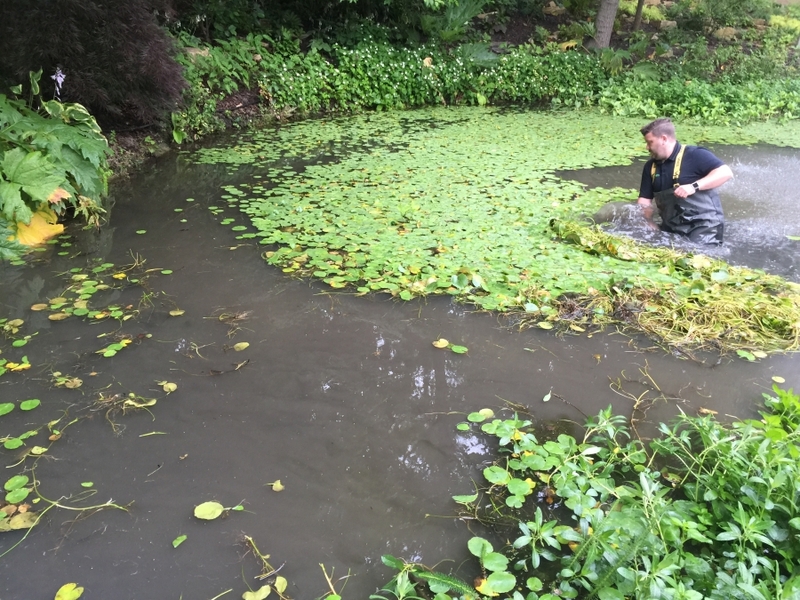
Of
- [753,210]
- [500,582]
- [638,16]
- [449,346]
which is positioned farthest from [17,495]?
[638,16]

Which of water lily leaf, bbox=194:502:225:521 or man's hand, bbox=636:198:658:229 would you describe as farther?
man's hand, bbox=636:198:658:229

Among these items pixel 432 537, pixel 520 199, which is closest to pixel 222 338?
pixel 432 537

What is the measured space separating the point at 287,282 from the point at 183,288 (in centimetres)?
69

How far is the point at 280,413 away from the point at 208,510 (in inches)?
23.5

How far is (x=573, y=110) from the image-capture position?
9820 millimetres

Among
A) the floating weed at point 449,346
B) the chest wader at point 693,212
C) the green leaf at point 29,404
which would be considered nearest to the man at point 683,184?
the chest wader at point 693,212

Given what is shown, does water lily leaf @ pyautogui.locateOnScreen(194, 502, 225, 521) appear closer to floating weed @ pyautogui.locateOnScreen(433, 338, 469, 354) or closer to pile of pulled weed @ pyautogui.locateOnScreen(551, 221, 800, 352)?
floating weed @ pyautogui.locateOnScreen(433, 338, 469, 354)

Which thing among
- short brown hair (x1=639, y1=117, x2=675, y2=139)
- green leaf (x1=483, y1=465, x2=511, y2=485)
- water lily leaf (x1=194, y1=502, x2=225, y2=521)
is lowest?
water lily leaf (x1=194, y1=502, x2=225, y2=521)

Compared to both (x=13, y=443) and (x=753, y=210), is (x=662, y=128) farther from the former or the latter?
(x=13, y=443)

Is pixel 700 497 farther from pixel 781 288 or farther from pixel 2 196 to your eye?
pixel 2 196

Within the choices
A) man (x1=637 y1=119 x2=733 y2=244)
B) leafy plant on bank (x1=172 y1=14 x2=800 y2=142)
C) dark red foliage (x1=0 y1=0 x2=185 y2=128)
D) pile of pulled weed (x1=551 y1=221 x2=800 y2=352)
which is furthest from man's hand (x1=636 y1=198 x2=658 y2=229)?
leafy plant on bank (x1=172 y1=14 x2=800 y2=142)

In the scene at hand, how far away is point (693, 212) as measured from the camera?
13.9 ft

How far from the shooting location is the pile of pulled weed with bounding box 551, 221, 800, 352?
3.15 m

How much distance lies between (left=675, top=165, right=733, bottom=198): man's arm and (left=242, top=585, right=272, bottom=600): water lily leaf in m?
3.87
